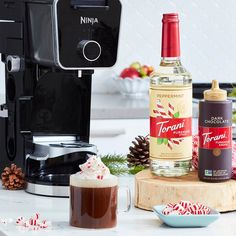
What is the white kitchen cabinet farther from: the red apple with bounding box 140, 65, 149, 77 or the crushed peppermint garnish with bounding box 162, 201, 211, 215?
the crushed peppermint garnish with bounding box 162, 201, 211, 215

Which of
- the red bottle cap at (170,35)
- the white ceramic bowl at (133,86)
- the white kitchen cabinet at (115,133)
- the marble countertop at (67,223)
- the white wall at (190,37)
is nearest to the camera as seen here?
the marble countertop at (67,223)

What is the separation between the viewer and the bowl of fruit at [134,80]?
4422 mm

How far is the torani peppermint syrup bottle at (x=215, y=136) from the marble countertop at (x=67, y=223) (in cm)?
10

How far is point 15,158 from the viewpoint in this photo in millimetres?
2348

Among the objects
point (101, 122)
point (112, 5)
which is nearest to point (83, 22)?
point (112, 5)

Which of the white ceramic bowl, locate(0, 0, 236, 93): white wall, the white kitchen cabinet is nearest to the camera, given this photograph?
the white kitchen cabinet

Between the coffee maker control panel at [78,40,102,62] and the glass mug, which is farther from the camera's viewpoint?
the coffee maker control panel at [78,40,102,62]

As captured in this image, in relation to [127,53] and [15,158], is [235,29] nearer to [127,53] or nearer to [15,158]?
[127,53]

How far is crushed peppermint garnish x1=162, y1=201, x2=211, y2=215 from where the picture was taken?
1.83 meters

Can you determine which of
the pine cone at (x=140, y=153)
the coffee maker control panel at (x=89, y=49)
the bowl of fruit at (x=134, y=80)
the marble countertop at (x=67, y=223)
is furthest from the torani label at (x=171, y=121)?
the bowl of fruit at (x=134, y=80)

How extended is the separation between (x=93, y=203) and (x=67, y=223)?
9 centimetres

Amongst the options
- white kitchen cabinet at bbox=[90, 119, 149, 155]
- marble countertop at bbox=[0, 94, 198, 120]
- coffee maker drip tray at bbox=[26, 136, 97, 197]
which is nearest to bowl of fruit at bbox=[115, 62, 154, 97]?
marble countertop at bbox=[0, 94, 198, 120]

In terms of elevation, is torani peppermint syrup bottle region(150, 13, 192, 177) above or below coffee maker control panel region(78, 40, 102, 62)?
below

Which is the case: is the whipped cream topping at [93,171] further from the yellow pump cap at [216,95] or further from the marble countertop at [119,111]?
the marble countertop at [119,111]
